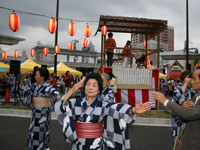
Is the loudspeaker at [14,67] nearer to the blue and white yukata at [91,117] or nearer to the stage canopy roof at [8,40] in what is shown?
the stage canopy roof at [8,40]

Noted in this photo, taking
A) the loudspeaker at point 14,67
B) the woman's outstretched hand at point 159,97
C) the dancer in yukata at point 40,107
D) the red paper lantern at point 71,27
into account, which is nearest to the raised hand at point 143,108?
the woman's outstretched hand at point 159,97

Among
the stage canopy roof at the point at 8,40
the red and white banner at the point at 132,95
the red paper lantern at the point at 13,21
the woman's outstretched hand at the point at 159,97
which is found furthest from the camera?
the stage canopy roof at the point at 8,40

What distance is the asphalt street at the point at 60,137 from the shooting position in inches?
172

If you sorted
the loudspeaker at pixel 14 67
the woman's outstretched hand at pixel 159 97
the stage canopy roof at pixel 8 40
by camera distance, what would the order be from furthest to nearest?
1. the stage canopy roof at pixel 8 40
2. the loudspeaker at pixel 14 67
3. the woman's outstretched hand at pixel 159 97

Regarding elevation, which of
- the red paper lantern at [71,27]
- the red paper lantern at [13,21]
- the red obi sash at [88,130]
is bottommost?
the red obi sash at [88,130]

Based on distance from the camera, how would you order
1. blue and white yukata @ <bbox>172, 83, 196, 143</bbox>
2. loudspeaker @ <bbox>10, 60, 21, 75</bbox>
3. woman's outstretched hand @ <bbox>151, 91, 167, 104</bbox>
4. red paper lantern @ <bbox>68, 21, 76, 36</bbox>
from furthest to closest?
1. red paper lantern @ <bbox>68, 21, 76, 36</bbox>
2. loudspeaker @ <bbox>10, 60, 21, 75</bbox>
3. blue and white yukata @ <bbox>172, 83, 196, 143</bbox>
4. woman's outstretched hand @ <bbox>151, 91, 167, 104</bbox>

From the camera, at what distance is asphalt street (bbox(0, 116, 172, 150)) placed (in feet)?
14.3

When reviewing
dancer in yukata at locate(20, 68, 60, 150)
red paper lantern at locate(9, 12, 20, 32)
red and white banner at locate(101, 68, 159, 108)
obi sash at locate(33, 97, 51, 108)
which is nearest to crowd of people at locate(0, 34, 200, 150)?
dancer in yukata at locate(20, 68, 60, 150)

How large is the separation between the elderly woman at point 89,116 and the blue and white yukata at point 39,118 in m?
1.28

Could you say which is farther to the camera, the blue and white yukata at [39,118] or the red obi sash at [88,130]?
the blue and white yukata at [39,118]

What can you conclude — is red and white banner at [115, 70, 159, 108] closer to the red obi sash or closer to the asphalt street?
the asphalt street

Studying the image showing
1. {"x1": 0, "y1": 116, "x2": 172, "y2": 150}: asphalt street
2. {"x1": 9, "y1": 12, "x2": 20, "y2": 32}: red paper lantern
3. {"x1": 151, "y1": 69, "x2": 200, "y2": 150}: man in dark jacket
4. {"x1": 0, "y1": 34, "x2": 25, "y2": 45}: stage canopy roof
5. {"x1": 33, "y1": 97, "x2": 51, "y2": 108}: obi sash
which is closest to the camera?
{"x1": 151, "y1": 69, "x2": 200, "y2": 150}: man in dark jacket

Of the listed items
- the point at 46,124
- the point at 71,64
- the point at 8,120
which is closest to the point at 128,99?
the point at 8,120

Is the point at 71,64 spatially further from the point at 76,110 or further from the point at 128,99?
the point at 76,110
